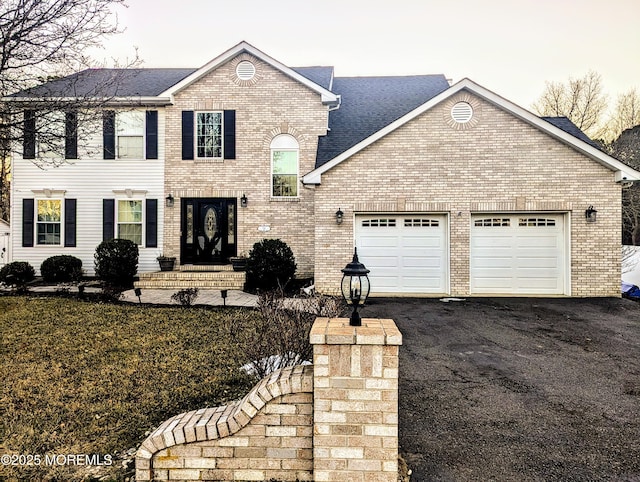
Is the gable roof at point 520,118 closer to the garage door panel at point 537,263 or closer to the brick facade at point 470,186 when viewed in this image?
the brick facade at point 470,186

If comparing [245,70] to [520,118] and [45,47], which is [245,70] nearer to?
[45,47]

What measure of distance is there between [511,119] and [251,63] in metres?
8.62

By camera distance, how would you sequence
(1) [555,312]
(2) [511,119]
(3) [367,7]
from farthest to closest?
(3) [367,7] → (2) [511,119] → (1) [555,312]

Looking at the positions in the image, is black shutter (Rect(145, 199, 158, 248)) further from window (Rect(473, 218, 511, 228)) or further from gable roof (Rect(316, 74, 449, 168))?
window (Rect(473, 218, 511, 228))

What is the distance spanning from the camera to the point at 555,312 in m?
8.68

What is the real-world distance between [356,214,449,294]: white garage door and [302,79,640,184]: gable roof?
1.77 m

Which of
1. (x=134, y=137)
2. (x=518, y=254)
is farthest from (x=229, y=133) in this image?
(x=518, y=254)

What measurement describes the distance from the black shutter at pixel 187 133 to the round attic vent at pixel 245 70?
7.07 ft

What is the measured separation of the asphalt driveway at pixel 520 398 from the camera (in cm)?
296

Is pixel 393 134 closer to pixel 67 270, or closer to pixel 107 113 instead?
pixel 107 113

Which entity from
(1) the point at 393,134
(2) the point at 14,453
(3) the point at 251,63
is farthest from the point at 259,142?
(2) the point at 14,453

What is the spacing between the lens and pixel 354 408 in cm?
262

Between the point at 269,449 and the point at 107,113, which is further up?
the point at 107,113

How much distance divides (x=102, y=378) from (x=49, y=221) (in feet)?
38.4
